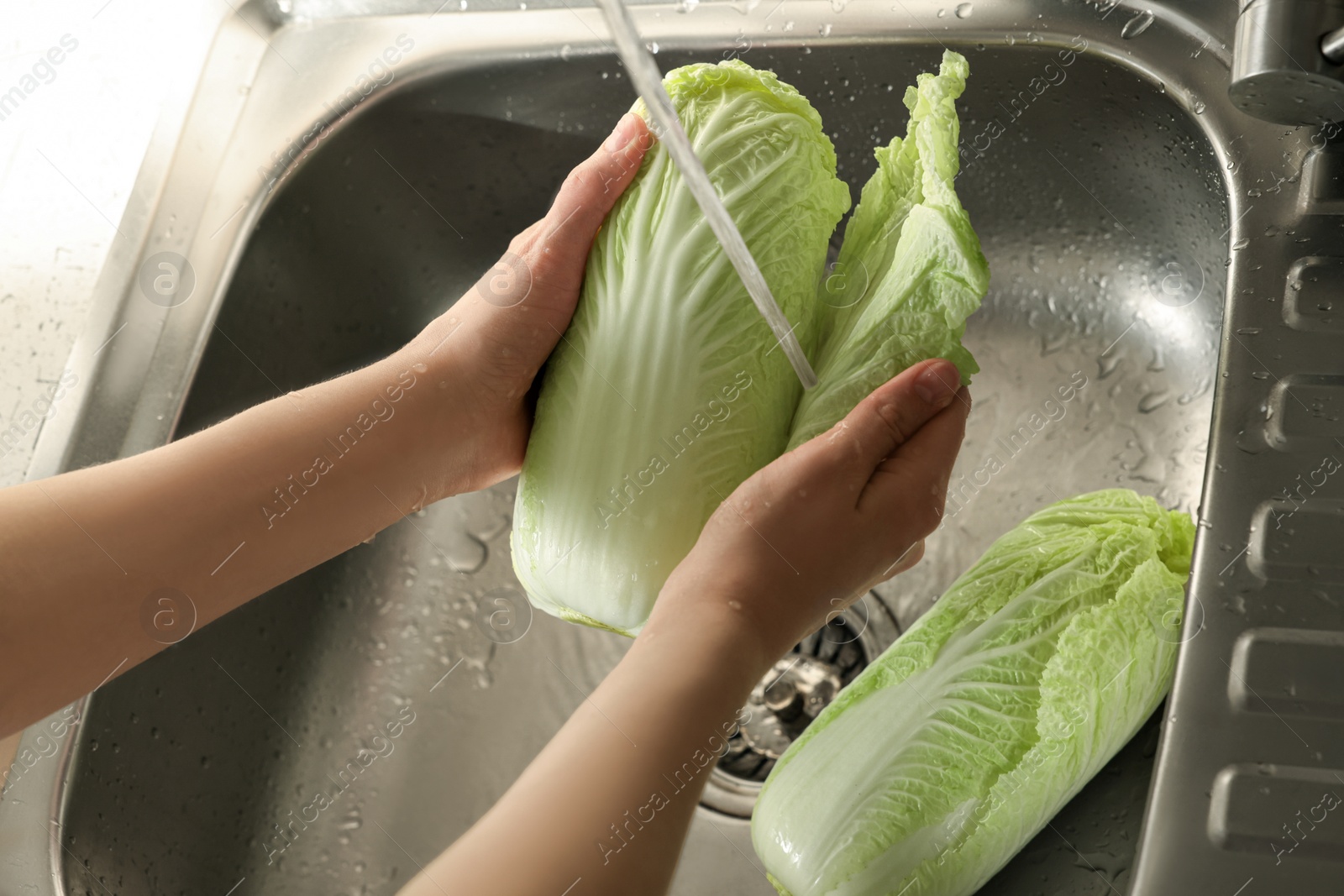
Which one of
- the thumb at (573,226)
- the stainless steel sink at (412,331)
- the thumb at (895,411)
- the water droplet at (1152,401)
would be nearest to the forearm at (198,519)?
the thumb at (573,226)

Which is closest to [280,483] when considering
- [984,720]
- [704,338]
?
[704,338]

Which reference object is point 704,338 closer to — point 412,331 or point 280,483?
point 280,483

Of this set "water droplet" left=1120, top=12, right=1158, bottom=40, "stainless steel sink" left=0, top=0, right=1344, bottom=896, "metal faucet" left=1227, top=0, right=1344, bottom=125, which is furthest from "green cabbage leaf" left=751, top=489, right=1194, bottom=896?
"water droplet" left=1120, top=12, right=1158, bottom=40

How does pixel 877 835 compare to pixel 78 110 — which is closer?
pixel 877 835

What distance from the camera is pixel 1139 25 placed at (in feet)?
3.34

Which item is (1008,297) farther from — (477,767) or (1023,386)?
(477,767)

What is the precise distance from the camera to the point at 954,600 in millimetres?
899

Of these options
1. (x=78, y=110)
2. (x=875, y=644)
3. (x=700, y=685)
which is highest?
(x=78, y=110)

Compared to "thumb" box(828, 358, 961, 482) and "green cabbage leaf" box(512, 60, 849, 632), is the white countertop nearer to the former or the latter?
"green cabbage leaf" box(512, 60, 849, 632)

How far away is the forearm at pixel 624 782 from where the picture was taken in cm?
58

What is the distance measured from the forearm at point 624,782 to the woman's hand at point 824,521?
2 centimetres

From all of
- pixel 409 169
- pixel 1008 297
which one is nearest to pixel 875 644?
pixel 1008 297

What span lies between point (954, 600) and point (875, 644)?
23 centimetres

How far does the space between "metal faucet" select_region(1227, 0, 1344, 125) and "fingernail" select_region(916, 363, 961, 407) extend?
0.43 m
